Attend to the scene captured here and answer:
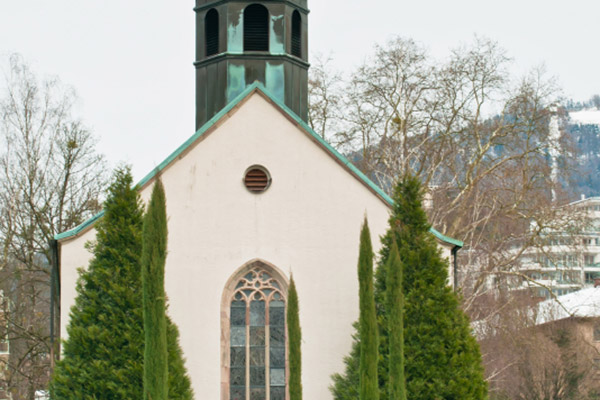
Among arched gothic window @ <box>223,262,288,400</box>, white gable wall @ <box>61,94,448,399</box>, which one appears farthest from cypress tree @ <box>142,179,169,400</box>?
arched gothic window @ <box>223,262,288,400</box>

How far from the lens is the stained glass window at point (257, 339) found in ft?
67.4

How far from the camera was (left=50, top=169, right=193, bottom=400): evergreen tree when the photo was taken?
18.9 metres

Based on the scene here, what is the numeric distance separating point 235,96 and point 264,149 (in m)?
2.28

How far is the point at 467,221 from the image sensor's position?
117 feet

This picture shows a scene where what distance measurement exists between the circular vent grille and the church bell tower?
247 centimetres

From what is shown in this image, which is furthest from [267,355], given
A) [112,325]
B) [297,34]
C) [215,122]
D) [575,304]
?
[575,304]

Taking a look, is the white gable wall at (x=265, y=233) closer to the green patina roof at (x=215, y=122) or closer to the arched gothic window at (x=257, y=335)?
the green patina roof at (x=215, y=122)

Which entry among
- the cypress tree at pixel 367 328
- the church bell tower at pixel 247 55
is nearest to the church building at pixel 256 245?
the church bell tower at pixel 247 55

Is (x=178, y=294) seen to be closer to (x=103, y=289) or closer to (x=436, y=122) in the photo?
(x=103, y=289)

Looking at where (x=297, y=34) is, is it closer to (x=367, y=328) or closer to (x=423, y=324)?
(x=423, y=324)

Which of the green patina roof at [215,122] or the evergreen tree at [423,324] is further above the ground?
the green patina roof at [215,122]

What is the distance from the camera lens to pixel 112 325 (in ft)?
62.8

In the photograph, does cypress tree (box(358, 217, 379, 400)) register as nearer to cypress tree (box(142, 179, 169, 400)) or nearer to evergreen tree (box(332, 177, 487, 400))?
evergreen tree (box(332, 177, 487, 400))

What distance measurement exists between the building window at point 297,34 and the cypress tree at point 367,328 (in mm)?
6637
